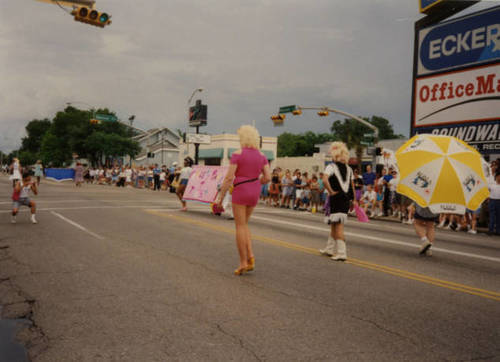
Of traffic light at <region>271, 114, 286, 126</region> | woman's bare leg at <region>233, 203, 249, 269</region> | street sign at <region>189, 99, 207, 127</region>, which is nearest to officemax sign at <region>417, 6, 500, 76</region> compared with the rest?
traffic light at <region>271, 114, 286, 126</region>

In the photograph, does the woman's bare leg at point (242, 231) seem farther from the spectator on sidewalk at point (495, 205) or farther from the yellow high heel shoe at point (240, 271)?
the spectator on sidewalk at point (495, 205)

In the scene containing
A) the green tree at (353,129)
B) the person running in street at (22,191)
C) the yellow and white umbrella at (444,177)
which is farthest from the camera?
the green tree at (353,129)

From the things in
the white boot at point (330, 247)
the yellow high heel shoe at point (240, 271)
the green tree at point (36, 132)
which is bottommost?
the yellow high heel shoe at point (240, 271)

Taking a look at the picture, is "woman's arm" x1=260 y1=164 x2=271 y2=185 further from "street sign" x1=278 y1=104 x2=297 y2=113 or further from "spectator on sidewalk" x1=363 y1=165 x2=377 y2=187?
"street sign" x1=278 y1=104 x2=297 y2=113

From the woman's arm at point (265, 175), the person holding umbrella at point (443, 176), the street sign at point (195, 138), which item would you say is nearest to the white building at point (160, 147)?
the street sign at point (195, 138)

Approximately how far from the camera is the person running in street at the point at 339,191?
7578mm

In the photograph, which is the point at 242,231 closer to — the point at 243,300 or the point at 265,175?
the point at 265,175

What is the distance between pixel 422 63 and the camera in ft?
72.1

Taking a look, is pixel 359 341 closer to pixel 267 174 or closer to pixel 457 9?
pixel 267 174

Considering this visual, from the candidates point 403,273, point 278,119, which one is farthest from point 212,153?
point 403,273

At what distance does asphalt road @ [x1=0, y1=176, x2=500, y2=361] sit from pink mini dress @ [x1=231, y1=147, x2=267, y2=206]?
3.63 ft

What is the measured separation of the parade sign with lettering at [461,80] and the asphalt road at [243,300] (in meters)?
12.0

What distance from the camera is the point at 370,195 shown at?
19.4 m

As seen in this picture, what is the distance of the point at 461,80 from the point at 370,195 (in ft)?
23.0
